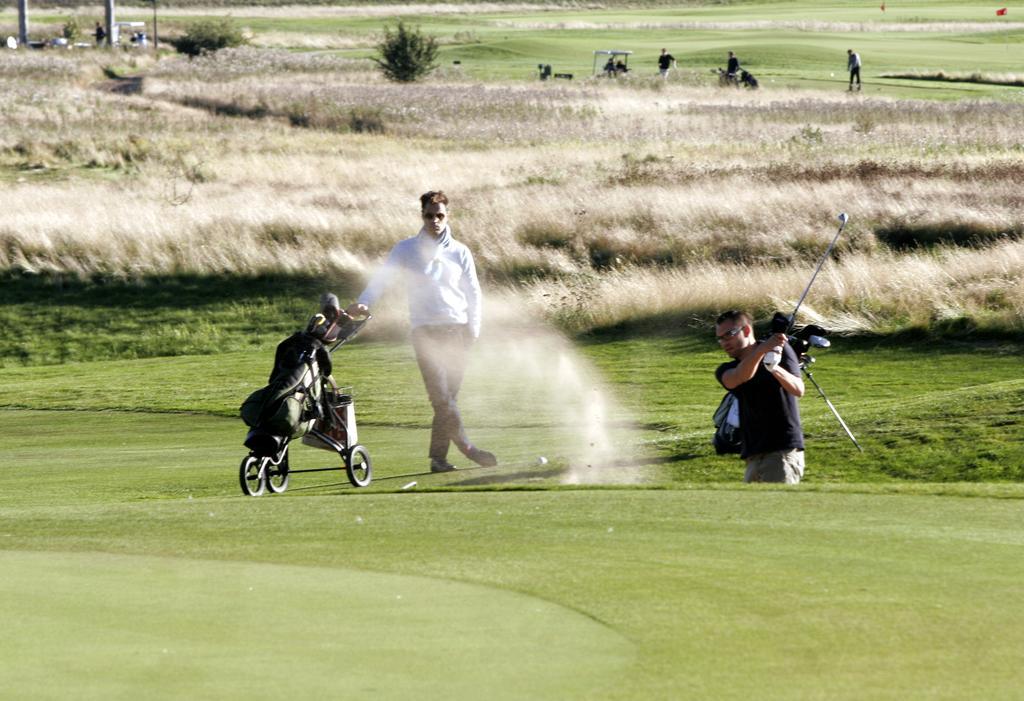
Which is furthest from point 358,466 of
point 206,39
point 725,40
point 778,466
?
point 725,40

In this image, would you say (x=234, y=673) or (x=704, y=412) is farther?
(x=704, y=412)

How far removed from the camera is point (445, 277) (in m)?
11.6

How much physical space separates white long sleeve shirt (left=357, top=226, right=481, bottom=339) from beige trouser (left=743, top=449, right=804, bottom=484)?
2.85 meters

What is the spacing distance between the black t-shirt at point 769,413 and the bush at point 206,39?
2995 inches

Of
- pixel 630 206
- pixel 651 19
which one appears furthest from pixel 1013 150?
pixel 651 19

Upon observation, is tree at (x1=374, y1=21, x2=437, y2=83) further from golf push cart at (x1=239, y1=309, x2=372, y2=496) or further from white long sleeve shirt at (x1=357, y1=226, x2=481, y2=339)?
golf push cart at (x1=239, y1=309, x2=372, y2=496)

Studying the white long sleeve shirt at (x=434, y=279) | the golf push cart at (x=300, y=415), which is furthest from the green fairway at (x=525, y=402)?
the white long sleeve shirt at (x=434, y=279)

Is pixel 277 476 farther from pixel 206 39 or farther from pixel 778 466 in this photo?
pixel 206 39

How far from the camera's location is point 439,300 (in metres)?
11.6

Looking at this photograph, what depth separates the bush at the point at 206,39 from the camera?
275 ft

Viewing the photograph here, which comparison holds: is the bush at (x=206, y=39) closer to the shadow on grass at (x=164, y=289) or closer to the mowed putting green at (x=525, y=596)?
the shadow on grass at (x=164, y=289)

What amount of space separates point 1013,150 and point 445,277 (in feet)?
94.9

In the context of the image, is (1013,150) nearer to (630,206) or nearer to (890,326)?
(630,206)

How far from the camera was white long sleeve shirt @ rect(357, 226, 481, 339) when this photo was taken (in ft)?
37.9
